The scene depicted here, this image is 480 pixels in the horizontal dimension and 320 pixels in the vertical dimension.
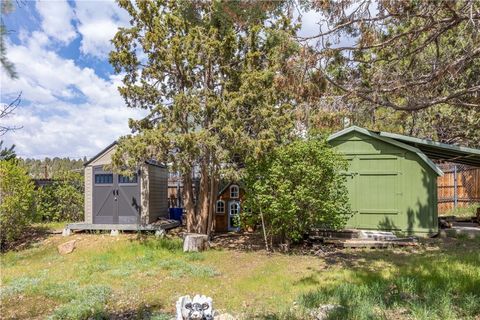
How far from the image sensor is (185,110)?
30.7ft

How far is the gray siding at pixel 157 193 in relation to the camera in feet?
39.2

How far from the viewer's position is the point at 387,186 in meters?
10.7

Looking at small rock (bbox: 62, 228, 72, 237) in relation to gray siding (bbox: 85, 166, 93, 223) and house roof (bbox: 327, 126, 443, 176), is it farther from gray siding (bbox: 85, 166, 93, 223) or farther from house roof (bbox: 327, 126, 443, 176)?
house roof (bbox: 327, 126, 443, 176)

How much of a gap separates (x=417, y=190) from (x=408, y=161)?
2.79 ft

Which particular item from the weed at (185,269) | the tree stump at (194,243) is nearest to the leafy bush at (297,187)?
the tree stump at (194,243)

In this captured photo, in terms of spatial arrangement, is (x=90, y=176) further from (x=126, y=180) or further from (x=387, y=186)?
(x=387, y=186)

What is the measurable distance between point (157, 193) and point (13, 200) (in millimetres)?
4192

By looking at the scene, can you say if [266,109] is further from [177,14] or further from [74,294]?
[74,294]

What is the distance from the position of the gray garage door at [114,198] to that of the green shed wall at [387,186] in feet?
21.0

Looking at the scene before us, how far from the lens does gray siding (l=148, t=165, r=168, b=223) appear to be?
1193cm

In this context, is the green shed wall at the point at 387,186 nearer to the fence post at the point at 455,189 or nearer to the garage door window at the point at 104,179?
the fence post at the point at 455,189

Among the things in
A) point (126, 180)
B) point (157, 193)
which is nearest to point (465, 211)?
point (157, 193)

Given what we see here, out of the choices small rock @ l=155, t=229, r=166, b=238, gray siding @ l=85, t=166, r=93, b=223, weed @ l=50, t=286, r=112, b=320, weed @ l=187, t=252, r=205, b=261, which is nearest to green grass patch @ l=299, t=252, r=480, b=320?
weed @ l=50, t=286, r=112, b=320

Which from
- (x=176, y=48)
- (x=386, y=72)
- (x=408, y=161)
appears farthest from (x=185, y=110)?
(x=408, y=161)
